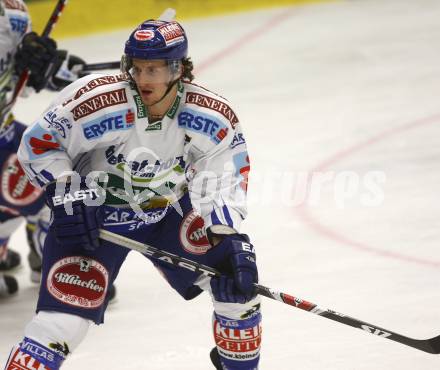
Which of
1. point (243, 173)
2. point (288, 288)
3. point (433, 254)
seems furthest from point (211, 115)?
point (433, 254)

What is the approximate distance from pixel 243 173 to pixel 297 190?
2.35 metres

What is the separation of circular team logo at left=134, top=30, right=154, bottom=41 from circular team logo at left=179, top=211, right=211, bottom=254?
0.68 metres

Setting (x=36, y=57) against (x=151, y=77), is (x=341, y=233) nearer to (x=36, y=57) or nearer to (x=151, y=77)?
(x=36, y=57)

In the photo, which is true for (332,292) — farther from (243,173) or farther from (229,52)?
(229,52)

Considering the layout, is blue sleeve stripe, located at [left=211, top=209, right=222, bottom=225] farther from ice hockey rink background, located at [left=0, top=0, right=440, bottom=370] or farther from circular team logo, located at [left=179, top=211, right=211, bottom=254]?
ice hockey rink background, located at [left=0, top=0, right=440, bottom=370]

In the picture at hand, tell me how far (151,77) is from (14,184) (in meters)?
1.61

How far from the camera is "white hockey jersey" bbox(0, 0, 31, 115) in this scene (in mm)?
4676

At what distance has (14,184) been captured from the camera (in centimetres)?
469

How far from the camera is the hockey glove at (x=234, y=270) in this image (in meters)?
3.21

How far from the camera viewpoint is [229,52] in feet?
28.0

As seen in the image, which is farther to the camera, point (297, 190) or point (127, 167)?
point (297, 190)

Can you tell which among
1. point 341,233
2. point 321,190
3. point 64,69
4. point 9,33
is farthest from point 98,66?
point 321,190

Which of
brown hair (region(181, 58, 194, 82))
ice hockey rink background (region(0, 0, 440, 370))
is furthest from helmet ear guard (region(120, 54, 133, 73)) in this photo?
ice hockey rink background (region(0, 0, 440, 370))

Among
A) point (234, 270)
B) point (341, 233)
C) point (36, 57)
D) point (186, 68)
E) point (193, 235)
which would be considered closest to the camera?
point (234, 270)
